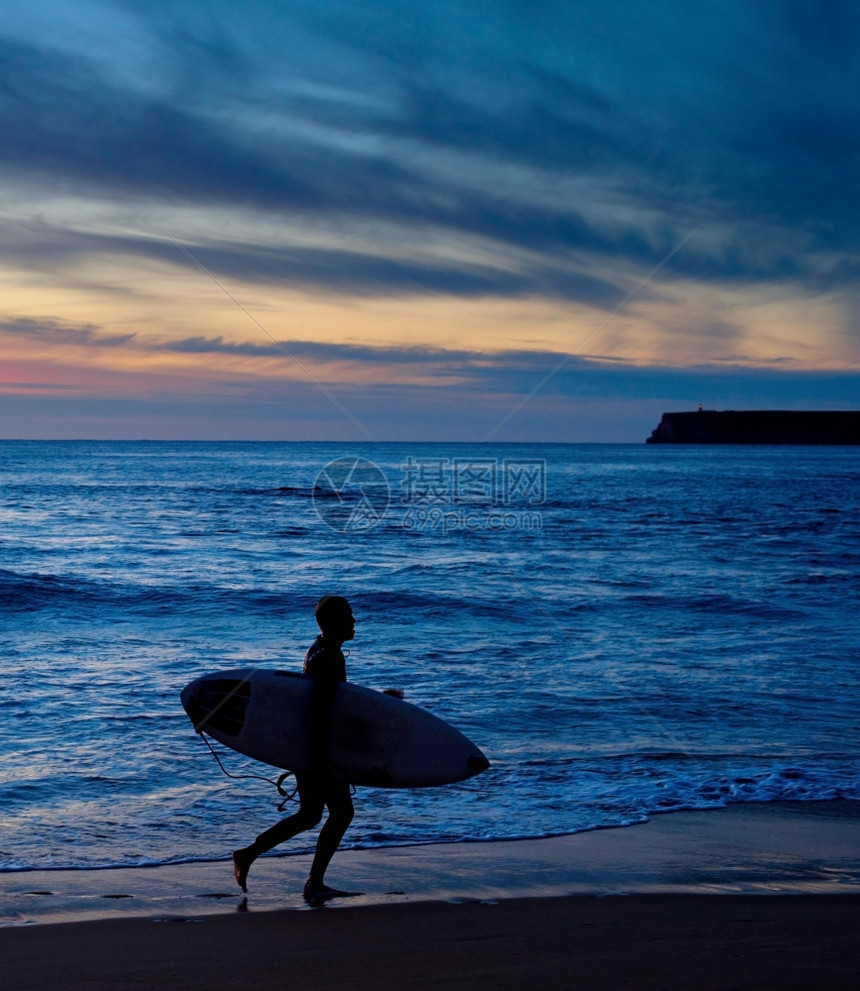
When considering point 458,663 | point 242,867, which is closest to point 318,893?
point 242,867

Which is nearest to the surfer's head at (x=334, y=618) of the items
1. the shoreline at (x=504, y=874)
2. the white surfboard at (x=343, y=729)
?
the white surfboard at (x=343, y=729)

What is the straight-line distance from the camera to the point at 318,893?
4.40 meters

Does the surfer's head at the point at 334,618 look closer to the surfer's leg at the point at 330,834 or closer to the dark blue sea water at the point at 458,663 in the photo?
the surfer's leg at the point at 330,834

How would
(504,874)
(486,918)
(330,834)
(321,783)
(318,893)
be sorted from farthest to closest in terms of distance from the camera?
(504,874)
(321,783)
(330,834)
(318,893)
(486,918)

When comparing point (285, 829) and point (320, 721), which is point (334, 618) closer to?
point (320, 721)

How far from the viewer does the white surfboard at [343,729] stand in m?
5.04

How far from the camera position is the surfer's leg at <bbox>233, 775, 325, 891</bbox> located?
4484 millimetres

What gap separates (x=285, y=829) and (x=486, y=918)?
112 cm

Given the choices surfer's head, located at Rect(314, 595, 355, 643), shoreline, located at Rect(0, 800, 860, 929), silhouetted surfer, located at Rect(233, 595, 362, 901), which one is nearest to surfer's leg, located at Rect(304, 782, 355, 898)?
silhouetted surfer, located at Rect(233, 595, 362, 901)

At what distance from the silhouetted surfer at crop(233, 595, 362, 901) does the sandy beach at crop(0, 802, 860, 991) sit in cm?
21

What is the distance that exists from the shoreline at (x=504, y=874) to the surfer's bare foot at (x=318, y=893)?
5 centimetres

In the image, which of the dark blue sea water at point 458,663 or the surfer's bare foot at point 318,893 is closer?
the surfer's bare foot at point 318,893

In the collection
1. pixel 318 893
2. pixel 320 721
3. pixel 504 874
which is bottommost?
pixel 504 874

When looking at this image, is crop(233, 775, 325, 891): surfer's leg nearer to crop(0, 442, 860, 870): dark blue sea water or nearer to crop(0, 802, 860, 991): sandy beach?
crop(0, 802, 860, 991): sandy beach
